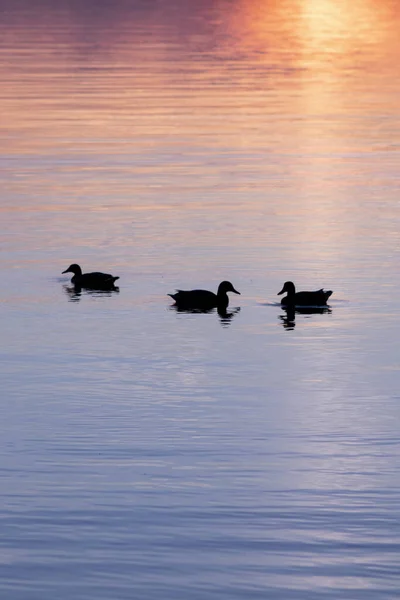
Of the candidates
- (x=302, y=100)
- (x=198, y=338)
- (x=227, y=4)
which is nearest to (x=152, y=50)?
(x=302, y=100)

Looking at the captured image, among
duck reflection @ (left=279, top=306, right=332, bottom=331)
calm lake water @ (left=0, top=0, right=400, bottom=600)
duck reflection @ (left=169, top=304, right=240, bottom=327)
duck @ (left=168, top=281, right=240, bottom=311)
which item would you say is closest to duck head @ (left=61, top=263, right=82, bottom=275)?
calm lake water @ (left=0, top=0, right=400, bottom=600)

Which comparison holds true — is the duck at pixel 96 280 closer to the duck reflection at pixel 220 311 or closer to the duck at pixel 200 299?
the duck at pixel 200 299

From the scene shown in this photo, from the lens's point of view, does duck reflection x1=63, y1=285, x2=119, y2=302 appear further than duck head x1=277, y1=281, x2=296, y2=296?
Yes

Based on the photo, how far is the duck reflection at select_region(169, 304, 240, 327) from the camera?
78.9 ft

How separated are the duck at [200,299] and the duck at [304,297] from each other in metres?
0.91

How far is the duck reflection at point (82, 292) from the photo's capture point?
25.5 metres

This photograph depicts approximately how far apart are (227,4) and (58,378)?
570ft

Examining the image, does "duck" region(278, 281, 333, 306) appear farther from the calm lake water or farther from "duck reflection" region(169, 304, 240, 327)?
"duck reflection" region(169, 304, 240, 327)

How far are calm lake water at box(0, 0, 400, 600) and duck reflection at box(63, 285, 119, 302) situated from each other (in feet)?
0.24

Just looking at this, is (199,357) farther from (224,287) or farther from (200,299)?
(224,287)

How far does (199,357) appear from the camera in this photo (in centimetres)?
2075

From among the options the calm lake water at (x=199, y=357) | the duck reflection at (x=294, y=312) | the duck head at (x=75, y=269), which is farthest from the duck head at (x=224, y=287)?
the duck head at (x=75, y=269)

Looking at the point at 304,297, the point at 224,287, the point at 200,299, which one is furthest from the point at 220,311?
the point at 304,297

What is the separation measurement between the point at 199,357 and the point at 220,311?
3.51 meters
